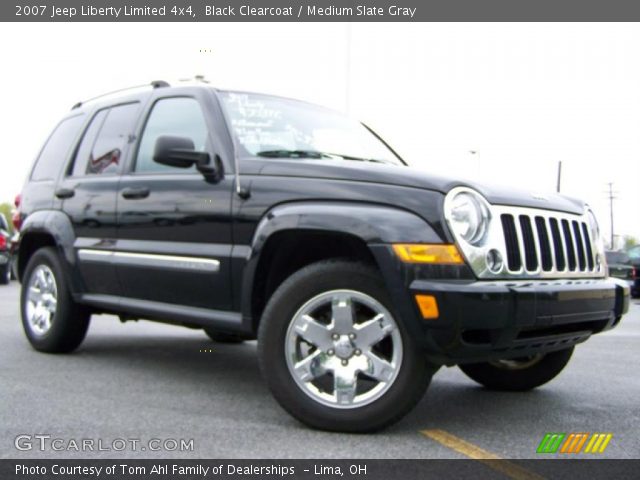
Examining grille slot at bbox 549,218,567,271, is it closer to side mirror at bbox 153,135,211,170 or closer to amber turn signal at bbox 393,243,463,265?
amber turn signal at bbox 393,243,463,265

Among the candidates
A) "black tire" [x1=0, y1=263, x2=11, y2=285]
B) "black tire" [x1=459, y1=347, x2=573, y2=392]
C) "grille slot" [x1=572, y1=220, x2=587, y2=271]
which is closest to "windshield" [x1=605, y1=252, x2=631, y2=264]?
"black tire" [x1=0, y1=263, x2=11, y2=285]

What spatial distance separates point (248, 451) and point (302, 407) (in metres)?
0.41

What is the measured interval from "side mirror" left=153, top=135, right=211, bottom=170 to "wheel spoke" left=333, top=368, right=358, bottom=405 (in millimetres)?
1468

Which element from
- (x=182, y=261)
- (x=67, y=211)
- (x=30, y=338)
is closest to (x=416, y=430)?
(x=182, y=261)

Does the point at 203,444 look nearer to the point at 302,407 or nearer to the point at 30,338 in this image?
the point at 302,407

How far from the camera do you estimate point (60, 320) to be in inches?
→ 224

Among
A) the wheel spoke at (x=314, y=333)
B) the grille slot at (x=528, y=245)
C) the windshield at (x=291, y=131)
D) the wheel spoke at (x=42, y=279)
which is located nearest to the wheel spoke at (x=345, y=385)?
the wheel spoke at (x=314, y=333)

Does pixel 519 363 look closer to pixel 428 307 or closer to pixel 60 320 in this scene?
pixel 428 307

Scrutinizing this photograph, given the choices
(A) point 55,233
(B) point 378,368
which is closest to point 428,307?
(B) point 378,368

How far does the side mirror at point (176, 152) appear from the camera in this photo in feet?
13.9

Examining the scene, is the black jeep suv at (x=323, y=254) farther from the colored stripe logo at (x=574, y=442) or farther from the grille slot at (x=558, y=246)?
the colored stripe logo at (x=574, y=442)

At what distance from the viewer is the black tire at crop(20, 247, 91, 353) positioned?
5.64 m

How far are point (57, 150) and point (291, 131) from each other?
2454 mm

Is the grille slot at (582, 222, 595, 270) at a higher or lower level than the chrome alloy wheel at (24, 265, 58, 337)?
higher
